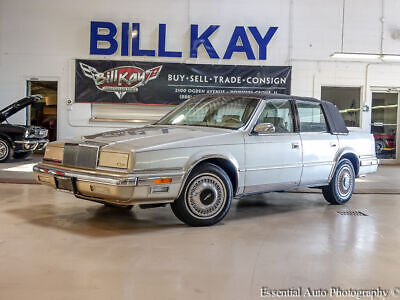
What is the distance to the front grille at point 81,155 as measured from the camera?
5.38 meters

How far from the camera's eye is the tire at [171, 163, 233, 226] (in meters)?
5.56

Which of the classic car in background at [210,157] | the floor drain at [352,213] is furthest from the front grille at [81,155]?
the floor drain at [352,213]

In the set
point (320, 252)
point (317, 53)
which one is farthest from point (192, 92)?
point (320, 252)

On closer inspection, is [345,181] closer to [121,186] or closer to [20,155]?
[121,186]

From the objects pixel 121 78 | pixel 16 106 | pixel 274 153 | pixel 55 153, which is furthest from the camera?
pixel 121 78

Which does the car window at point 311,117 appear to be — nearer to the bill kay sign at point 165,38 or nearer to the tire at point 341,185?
the tire at point 341,185

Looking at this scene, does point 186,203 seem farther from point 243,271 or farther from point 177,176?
point 243,271

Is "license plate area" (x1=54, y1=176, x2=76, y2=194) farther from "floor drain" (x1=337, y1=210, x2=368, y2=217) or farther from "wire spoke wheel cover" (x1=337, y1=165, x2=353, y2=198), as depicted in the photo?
"wire spoke wheel cover" (x1=337, y1=165, x2=353, y2=198)


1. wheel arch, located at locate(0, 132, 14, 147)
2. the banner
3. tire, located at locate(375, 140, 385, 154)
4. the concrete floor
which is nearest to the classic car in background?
the concrete floor

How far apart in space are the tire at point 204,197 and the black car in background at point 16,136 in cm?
860

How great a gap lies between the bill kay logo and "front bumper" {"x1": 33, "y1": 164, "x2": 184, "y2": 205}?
352 inches

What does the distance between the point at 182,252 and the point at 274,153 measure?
2.21 m

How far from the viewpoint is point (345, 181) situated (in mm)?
7684

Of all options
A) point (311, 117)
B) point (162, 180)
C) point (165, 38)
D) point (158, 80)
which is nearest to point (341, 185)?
point (311, 117)
